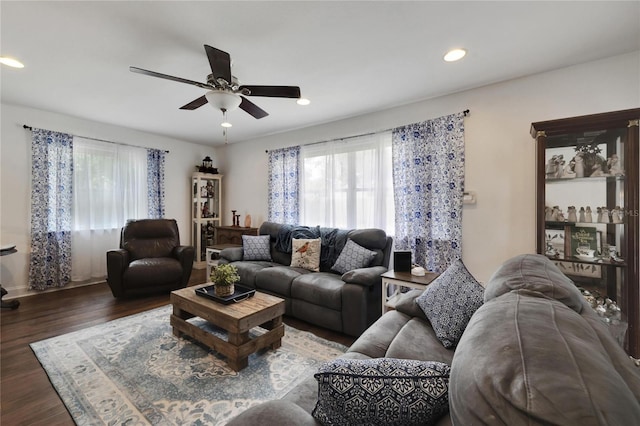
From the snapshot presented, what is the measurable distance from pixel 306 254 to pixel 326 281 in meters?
0.73

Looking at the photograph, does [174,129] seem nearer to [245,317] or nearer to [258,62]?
[258,62]

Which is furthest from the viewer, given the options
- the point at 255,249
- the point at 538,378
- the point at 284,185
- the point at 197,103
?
the point at 284,185

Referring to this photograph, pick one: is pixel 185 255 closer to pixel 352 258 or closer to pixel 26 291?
pixel 26 291

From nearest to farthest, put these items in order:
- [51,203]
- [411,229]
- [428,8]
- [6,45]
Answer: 1. [428,8]
2. [6,45]
3. [411,229]
4. [51,203]

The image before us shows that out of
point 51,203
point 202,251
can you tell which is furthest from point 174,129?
point 202,251

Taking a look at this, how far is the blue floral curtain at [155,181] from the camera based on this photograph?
4.79 m

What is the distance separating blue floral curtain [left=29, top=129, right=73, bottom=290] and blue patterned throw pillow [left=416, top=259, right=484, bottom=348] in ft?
16.0

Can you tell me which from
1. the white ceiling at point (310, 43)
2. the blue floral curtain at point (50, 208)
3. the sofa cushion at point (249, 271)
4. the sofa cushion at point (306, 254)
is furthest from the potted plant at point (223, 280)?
the blue floral curtain at point (50, 208)

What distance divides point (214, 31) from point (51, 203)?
3738 mm

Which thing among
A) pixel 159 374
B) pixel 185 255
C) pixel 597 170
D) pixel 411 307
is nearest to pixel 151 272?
pixel 185 255

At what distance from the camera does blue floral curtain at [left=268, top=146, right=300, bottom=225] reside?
4.42m

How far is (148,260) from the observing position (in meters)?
3.74

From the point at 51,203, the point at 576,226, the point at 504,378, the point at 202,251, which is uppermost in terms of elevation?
the point at 51,203

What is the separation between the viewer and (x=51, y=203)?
377cm
